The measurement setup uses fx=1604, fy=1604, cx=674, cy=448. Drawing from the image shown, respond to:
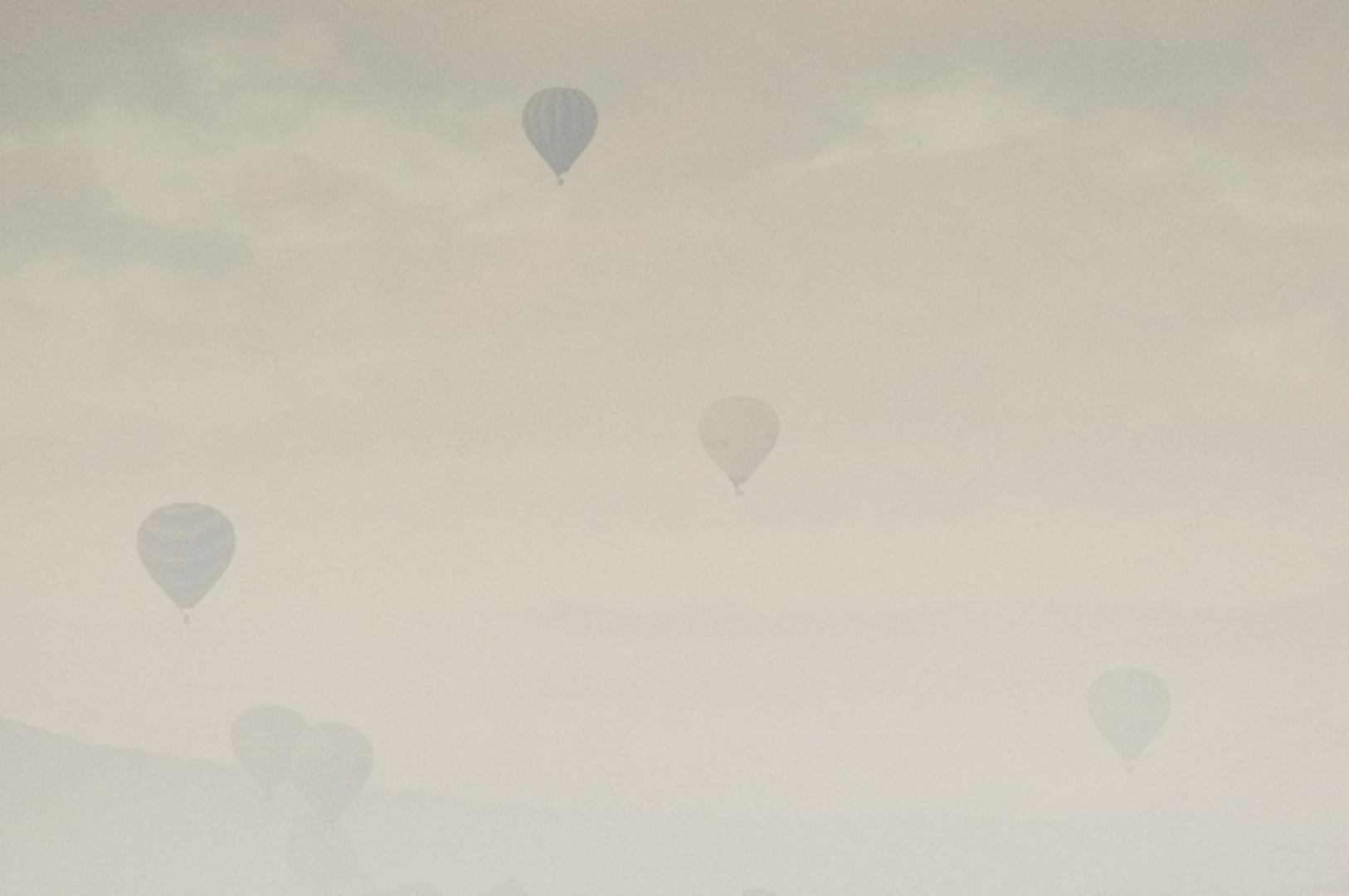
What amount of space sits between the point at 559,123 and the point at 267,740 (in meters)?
10.6

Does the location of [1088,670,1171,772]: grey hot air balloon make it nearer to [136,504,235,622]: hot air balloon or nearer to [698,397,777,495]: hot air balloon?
[698,397,777,495]: hot air balloon

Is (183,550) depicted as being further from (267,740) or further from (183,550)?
(267,740)

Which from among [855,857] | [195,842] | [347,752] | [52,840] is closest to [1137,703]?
[347,752]

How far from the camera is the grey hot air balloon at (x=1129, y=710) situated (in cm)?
2308

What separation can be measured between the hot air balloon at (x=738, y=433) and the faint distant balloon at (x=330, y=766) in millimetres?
6515

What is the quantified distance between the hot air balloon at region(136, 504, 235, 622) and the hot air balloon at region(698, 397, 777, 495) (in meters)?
6.47

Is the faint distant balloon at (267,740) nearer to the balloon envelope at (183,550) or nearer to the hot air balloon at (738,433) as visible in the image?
the balloon envelope at (183,550)

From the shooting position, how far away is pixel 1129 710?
76.5 feet

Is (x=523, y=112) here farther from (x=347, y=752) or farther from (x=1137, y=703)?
(x=1137, y=703)

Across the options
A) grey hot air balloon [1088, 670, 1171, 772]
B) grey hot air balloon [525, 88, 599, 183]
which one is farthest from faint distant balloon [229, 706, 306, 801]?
grey hot air balloon [1088, 670, 1171, 772]

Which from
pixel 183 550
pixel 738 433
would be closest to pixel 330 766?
pixel 183 550

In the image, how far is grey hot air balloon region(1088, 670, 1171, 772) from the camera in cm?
Answer: 2308

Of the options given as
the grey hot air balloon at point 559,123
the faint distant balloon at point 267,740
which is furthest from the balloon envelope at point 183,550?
the grey hot air balloon at point 559,123

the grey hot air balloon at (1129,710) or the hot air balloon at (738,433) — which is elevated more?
the hot air balloon at (738,433)
